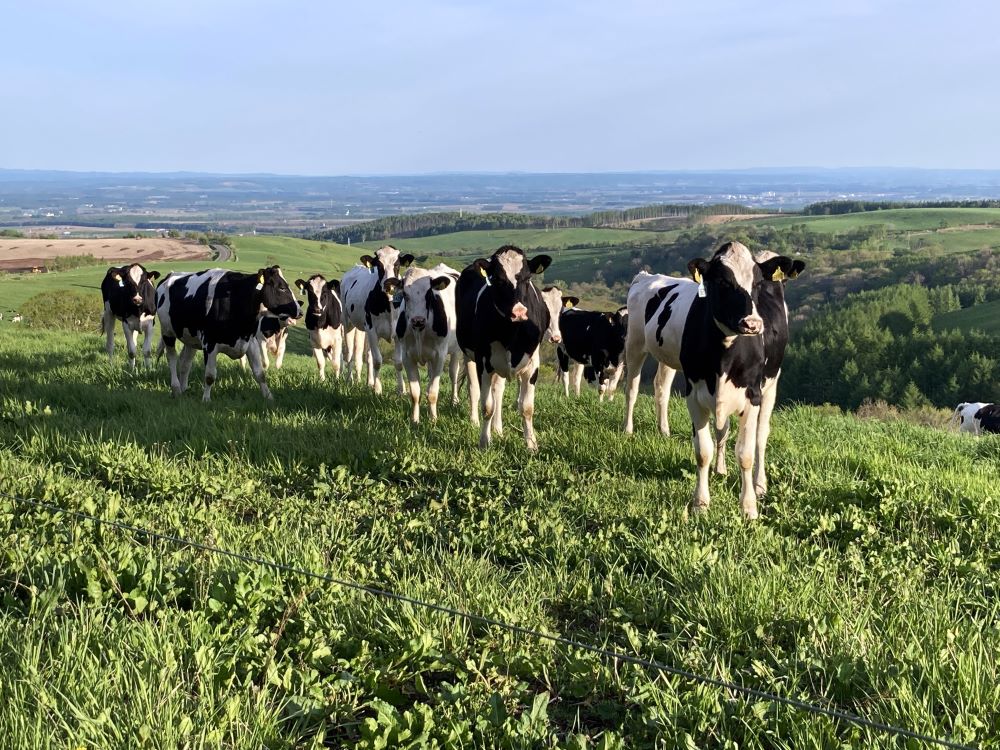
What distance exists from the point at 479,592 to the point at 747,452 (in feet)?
10.5

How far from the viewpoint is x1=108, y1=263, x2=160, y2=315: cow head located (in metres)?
17.2

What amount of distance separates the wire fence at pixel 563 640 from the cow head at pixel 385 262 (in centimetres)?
856

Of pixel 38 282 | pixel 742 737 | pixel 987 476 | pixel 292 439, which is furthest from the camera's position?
pixel 38 282

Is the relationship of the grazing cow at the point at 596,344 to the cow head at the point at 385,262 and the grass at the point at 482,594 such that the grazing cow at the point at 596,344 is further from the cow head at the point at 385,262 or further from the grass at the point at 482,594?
the grass at the point at 482,594

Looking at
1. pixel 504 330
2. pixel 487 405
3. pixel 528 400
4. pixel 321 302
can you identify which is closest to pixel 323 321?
pixel 321 302

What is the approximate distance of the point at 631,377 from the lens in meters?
10.6

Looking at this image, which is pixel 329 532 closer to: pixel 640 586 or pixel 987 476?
pixel 640 586

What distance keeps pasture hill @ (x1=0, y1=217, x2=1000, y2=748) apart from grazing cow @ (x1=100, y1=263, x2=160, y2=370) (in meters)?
8.87

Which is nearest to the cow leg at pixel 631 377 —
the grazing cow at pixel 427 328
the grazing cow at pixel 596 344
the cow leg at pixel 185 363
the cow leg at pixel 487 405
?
the cow leg at pixel 487 405

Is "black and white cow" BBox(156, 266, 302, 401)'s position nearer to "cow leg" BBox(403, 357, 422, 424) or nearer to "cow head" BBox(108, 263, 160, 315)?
"cow leg" BBox(403, 357, 422, 424)

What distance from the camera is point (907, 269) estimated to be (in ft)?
394

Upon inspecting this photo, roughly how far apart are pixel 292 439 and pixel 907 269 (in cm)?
12958

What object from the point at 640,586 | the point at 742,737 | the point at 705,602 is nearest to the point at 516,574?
the point at 640,586

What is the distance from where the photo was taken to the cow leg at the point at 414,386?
35.1 feet
